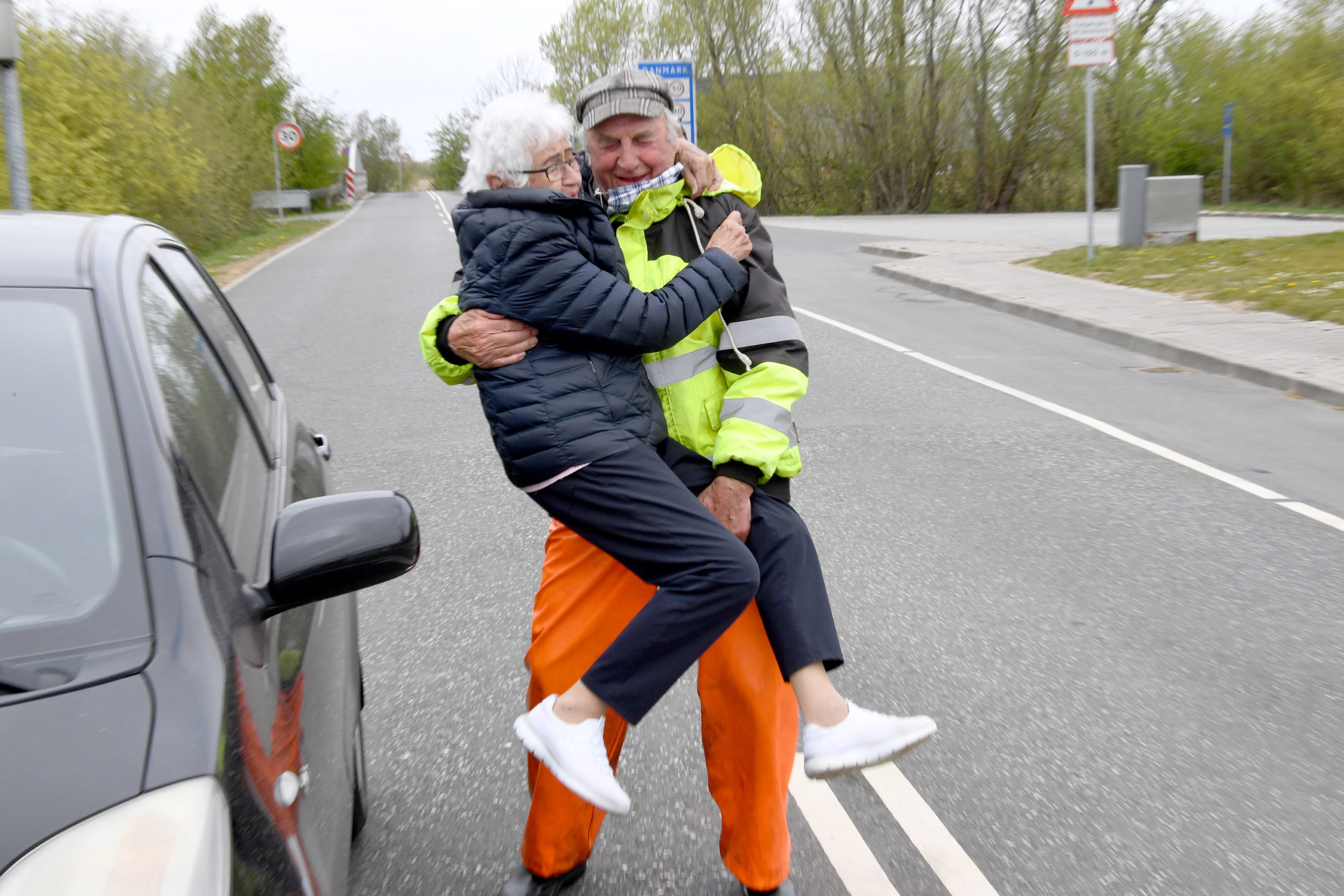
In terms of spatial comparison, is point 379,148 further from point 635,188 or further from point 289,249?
point 635,188

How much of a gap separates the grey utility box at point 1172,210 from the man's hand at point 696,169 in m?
16.5

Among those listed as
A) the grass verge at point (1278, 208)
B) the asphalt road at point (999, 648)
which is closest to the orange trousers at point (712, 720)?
the asphalt road at point (999, 648)

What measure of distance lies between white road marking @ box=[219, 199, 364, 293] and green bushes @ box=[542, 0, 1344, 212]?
14411 millimetres

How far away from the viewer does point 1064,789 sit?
322 centimetres

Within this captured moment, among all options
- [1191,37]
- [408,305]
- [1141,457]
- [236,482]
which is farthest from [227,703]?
[1191,37]

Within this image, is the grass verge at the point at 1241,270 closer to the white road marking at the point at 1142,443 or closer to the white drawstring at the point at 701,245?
the white road marking at the point at 1142,443

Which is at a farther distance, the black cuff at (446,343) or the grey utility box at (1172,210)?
the grey utility box at (1172,210)

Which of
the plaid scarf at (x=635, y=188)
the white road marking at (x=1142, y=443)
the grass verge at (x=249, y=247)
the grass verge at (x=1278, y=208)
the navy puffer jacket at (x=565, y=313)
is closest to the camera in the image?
the navy puffer jacket at (x=565, y=313)

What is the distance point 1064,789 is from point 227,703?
2369 mm

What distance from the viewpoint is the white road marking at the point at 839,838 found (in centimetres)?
279

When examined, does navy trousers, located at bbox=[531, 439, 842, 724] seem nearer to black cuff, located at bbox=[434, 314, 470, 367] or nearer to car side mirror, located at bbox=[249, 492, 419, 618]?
black cuff, located at bbox=[434, 314, 470, 367]

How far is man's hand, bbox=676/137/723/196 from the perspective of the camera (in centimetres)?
262

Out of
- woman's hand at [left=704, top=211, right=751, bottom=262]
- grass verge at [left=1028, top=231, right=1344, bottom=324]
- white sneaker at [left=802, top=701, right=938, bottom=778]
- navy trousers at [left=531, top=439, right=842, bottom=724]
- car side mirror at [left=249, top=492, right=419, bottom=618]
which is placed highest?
woman's hand at [left=704, top=211, right=751, bottom=262]

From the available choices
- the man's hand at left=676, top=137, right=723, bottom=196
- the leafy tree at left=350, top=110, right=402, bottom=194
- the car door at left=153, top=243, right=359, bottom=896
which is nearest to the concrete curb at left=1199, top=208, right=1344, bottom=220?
the man's hand at left=676, top=137, right=723, bottom=196
